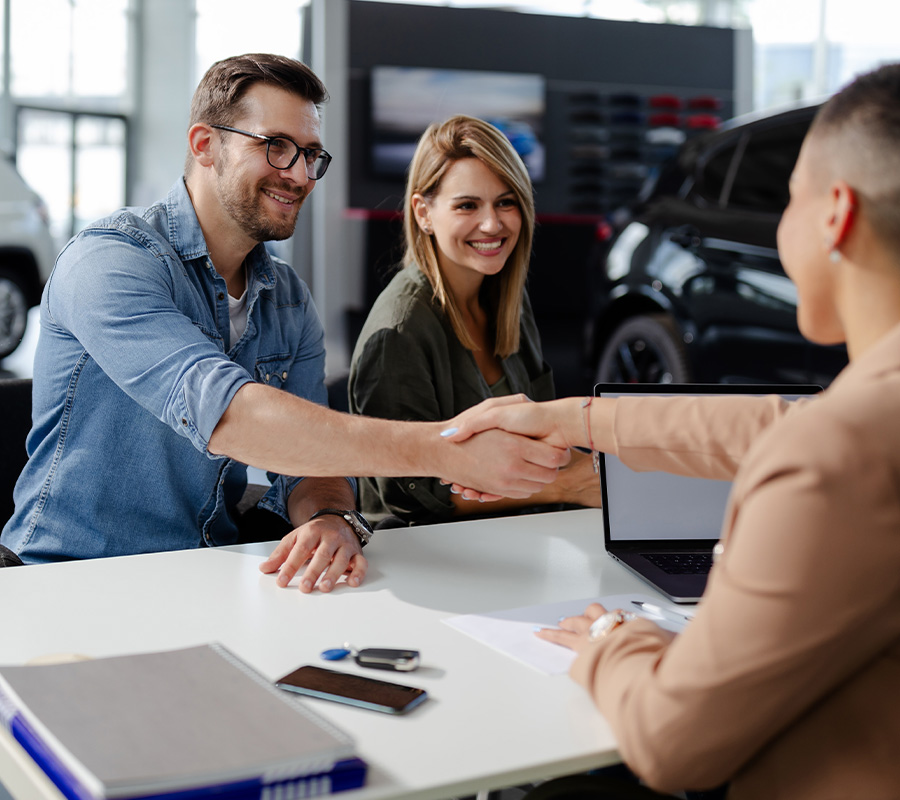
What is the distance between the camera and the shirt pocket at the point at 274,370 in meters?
2.23

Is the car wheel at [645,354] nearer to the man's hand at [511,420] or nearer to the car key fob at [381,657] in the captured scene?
the man's hand at [511,420]

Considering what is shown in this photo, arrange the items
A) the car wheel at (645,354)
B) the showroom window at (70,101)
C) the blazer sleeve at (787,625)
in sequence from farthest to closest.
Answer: the showroom window at (70,101), the car wheel at (645,354), the blazer sleeve at (787,625)

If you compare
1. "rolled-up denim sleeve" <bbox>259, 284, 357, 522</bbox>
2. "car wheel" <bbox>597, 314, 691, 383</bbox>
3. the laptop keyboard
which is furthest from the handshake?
"car wheel" <bbox>597, 314, 691, 383</bbox>

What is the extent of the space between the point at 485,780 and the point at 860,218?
0.61 metres

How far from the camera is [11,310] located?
7387 mm

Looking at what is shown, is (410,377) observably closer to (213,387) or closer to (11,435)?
(213,387)

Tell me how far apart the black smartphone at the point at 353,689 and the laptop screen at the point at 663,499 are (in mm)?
754

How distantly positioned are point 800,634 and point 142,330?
1333 millimetres

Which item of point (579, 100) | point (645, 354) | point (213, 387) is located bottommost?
point (645, 354)

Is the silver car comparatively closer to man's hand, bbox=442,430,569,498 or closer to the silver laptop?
man's hand, bbox=442,430,569,498

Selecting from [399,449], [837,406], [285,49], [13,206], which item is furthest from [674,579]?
[285,49]

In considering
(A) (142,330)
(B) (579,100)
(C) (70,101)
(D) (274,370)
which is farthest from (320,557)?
(C) (70,101)

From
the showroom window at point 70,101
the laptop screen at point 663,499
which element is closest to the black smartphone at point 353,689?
the laptop screen at point 663,499

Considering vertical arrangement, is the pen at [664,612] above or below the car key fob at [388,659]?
below
